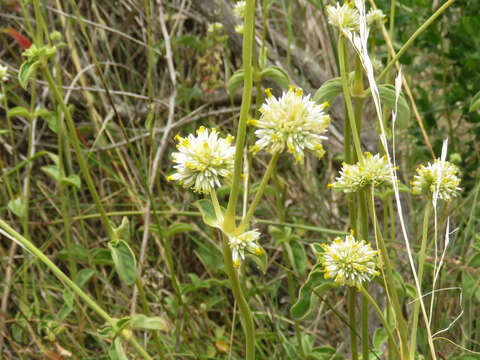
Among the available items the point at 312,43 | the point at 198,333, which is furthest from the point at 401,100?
the point at 312,43

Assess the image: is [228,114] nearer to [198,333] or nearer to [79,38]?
[79,38]

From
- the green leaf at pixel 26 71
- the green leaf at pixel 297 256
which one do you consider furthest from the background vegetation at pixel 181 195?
the green leaf at pixel 26 71

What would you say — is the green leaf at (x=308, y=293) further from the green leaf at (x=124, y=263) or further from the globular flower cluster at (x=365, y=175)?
the green leaf at (x=124, y=263)

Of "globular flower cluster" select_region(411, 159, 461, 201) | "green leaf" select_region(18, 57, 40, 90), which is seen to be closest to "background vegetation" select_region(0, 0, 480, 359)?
"green leaf" select_region(18, 57, 40, 90)

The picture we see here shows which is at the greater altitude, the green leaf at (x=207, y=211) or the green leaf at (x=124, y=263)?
the green leaf at (x=207, y=211)

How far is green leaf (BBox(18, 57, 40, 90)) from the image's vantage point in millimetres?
1428

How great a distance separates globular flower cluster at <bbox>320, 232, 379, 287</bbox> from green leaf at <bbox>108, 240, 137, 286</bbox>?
1.71 ft

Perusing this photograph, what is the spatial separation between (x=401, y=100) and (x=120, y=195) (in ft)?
4.74

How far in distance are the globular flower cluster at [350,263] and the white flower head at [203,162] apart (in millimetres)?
290

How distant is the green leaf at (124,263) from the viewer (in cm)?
133

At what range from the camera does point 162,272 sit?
218cm

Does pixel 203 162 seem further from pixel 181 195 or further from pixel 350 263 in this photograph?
pixel 181 195

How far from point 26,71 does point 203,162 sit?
81 centimetres

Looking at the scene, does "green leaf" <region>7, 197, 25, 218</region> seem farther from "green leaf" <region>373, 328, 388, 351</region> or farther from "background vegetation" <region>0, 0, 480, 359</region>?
"green leaf" <region>373, 328, 388, 351</region>
